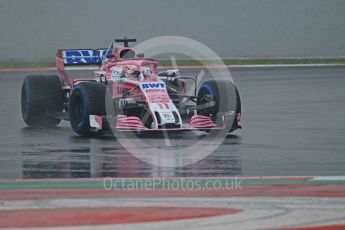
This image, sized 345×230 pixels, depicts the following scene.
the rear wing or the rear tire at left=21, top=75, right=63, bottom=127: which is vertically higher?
the rear wing

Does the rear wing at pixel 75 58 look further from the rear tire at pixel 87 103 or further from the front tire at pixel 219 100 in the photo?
the front tire at pixel 219 100

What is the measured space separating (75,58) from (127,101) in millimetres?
2690

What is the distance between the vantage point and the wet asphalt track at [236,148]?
11375mm

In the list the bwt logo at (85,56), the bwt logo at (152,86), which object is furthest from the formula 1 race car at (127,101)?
the bwt logo at (85,56)

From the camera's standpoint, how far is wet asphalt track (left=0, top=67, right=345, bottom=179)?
1138 centimetres

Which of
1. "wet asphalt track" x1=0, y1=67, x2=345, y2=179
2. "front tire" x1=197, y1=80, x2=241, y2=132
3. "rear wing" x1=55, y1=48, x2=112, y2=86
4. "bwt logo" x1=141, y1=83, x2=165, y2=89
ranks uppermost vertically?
"rear wing" x1=55, y1=48, x2=112, y2=86

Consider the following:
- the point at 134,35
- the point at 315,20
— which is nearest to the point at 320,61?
the point at 315,20

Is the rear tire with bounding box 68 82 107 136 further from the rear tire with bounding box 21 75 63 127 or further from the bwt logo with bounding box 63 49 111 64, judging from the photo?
the bwt logo with bounding box 63 49 111 64

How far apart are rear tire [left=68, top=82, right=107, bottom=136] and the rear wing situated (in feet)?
7.22

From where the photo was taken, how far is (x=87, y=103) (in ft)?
48.3

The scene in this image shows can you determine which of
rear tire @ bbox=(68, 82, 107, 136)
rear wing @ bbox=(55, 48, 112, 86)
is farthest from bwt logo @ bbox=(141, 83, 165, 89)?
rear wing @ bbox=(55, 48, 112, 86)

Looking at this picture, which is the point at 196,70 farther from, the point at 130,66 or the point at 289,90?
the point at 130,66

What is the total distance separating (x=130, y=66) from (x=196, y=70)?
52.2 ft

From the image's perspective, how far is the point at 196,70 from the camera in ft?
104
